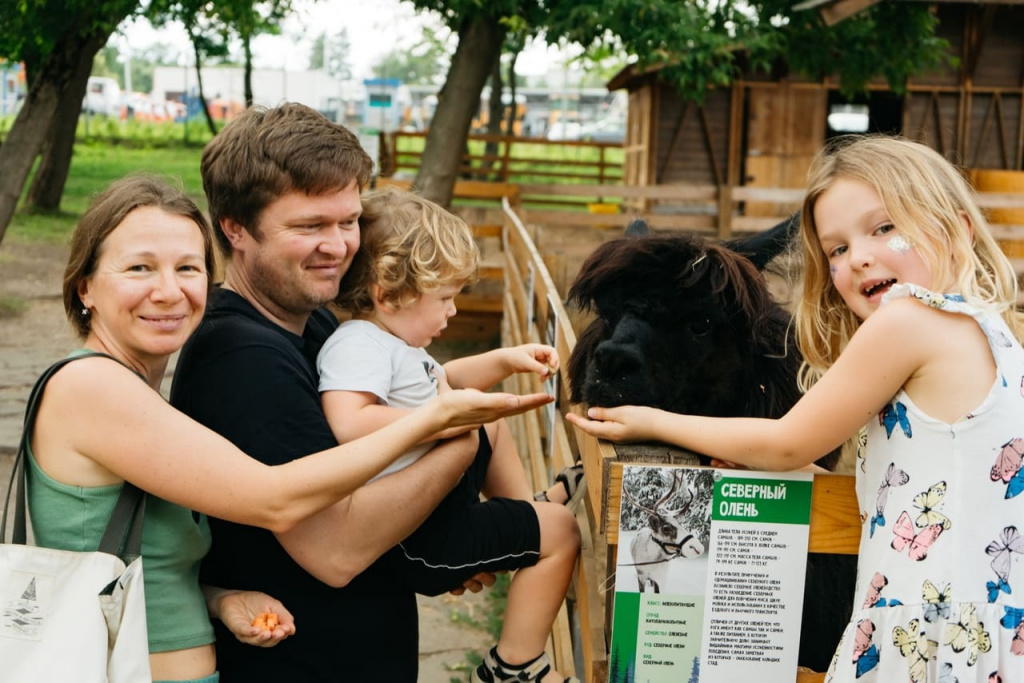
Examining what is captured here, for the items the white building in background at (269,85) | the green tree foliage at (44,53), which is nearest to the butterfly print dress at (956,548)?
the green tree foliage at (44,53)

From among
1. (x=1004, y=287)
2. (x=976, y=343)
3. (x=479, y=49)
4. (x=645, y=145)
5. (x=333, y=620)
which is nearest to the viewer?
(x=976, y=343)

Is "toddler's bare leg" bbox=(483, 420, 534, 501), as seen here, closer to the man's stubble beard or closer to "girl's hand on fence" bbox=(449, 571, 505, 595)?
"girl's hand on fence" bbox=(449, 571, 505, 595)

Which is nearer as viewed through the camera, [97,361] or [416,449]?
[97,361]

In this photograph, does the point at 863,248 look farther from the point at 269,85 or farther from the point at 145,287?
the point at 269,85

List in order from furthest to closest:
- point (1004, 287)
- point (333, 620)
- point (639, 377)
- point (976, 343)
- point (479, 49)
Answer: point (479, 49) → point (639, 377) → point (333, 620) → point (1004, 287) → point (976, 343)

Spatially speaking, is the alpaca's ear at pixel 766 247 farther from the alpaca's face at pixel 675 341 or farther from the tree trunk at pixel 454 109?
the tree trunk at pixel 454 109

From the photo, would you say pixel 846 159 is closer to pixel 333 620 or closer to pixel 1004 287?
pixel 1004 287

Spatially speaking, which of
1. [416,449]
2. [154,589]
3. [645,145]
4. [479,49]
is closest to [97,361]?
[154,589]

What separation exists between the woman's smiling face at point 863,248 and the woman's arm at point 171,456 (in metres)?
0.85

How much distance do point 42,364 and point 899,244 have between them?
8.81 meters

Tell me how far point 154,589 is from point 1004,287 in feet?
5.17

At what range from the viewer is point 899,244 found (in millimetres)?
1848

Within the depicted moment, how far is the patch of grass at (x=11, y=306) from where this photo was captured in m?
11.4

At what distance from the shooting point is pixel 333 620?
2045 mm
